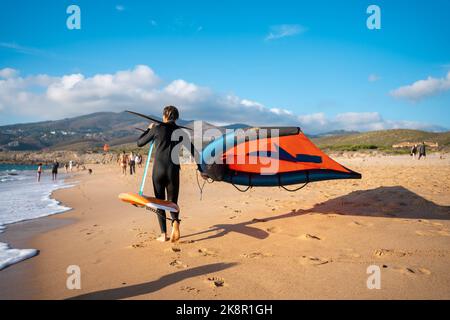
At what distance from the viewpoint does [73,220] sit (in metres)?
7.61

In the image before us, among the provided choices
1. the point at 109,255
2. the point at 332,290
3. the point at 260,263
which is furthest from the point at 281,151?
the point at 109,255

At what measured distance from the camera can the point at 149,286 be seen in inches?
120

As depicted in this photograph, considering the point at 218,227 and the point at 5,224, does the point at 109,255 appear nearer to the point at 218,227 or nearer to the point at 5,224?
the point at 218,227

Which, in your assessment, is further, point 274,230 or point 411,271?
point 274,230

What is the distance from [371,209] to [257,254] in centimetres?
338

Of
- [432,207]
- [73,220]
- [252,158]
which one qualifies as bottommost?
[73,220]

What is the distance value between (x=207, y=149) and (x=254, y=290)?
324cm

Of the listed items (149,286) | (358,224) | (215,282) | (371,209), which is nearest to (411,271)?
(358,224)

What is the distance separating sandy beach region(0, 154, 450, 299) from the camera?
2.93m

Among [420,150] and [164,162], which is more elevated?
[420,150]

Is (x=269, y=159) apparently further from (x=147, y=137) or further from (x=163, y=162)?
(x=147, y=137)

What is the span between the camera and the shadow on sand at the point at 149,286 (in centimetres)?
288

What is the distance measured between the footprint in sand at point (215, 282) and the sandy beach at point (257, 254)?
11 mm

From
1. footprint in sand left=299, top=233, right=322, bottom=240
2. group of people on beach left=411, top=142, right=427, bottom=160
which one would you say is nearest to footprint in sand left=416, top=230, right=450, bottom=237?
footprint in sand left=299, top=233, right=322, bottom=240
